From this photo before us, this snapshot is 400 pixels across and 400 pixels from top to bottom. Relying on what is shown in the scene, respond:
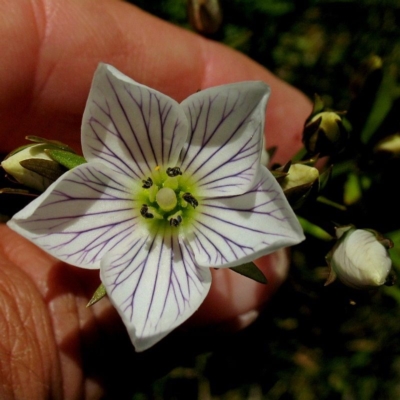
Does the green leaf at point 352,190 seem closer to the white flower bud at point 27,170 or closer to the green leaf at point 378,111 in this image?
the green leaf at point 378,111

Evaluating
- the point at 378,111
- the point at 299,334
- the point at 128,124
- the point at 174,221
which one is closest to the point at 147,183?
the point at 174,221

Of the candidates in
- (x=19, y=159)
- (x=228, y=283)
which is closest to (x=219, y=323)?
(x=228, y=283)

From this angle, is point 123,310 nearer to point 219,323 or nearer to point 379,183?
point 219,323

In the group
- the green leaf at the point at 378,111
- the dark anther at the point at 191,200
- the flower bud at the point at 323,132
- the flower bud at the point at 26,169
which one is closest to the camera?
the flower bud at the point at 26,169

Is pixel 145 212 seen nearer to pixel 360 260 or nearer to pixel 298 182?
pixel 298 182

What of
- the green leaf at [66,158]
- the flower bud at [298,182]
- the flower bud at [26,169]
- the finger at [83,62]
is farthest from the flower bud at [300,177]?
the finger at [83,62]

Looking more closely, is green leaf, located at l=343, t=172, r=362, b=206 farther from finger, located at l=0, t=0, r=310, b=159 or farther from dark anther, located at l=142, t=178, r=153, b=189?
dark anther, located at l=142, t=178, r=153, b=189

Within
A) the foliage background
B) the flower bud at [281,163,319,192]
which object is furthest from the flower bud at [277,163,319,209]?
the foliage background
